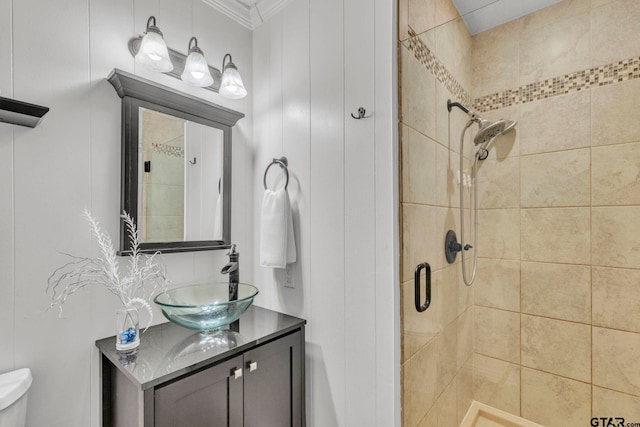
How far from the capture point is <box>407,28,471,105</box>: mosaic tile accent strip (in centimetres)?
124

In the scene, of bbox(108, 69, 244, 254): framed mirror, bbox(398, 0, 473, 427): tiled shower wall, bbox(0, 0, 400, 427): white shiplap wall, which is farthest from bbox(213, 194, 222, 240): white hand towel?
bbox(398, 0, 473, 427): tiled shower wall

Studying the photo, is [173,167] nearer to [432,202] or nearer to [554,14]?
[432,202]

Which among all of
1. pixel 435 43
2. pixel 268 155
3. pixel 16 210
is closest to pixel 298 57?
pixel 268 155

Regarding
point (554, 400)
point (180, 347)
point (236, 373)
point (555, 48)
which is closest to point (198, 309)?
point (180, 347)

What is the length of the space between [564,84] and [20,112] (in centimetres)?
206

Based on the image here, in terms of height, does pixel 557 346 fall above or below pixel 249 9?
below

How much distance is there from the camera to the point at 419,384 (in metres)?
1.23

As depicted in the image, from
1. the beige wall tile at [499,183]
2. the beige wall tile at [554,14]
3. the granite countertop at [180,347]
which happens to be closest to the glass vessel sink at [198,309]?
the granite countertop at [180,347]

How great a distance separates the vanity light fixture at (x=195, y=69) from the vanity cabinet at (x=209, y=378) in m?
1.13

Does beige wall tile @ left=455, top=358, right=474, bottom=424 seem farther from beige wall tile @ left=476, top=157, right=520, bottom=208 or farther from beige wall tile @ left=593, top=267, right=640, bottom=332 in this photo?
beige wall tile @ left=476, top=157, right=520, bottom=208

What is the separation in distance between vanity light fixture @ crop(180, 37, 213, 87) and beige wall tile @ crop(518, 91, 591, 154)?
1502 mm

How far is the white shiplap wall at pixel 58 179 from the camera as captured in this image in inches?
39.1

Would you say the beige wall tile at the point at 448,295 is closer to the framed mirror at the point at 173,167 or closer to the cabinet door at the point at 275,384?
the cabinet door at the point at 275,384

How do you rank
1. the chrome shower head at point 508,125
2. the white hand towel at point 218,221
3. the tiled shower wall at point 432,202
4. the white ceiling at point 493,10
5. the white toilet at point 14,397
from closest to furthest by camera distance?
the white toilet at point 14,397 < the tiled shower wall at point 432,202 < the white ceiling at point 493,10 < the chrome shower head at point 508,125 < the white hand towel at point 218,221
